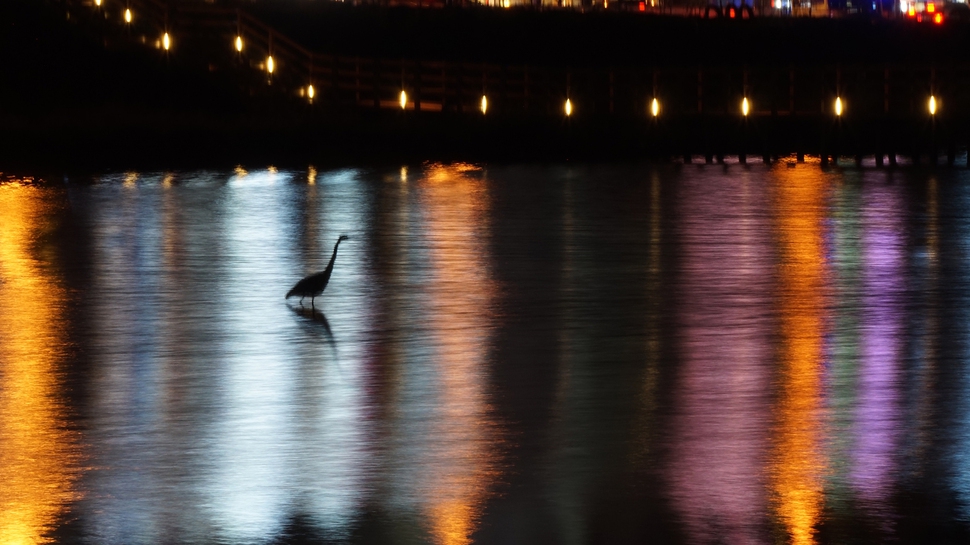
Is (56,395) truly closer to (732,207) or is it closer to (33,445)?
(33,445)

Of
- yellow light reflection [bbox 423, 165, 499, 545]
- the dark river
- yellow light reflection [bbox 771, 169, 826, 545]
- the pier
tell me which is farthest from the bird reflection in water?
the pier

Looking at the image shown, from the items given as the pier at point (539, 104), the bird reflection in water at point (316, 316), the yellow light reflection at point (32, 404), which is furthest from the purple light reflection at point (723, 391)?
the pier at point (539, 104)

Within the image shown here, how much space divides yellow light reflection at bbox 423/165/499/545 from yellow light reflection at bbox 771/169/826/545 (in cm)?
156

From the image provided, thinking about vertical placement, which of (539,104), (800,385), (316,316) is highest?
(539,104)

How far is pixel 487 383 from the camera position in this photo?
1111 cm

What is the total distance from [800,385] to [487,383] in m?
2.13

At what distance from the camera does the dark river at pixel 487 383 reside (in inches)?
315

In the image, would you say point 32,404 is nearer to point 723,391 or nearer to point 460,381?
point 460,381

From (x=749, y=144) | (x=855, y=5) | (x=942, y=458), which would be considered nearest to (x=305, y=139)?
(x=749, y=144)

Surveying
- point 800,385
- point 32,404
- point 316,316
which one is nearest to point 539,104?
point 316,316

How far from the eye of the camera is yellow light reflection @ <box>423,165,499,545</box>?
26.7 feet

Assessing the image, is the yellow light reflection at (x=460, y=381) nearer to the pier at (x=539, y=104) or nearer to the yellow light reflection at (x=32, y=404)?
the yellow light reflection at (x=32, y=404)

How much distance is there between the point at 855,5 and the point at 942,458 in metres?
87.6

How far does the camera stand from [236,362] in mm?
11945
